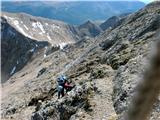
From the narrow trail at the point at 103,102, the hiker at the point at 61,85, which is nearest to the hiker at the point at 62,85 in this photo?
the hiker at the point at 61,85

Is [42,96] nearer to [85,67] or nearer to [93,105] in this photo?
[85,67]

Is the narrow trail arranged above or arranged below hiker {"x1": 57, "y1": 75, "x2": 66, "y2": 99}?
below

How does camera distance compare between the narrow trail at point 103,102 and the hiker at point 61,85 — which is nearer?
the narrow trail at point 103,102

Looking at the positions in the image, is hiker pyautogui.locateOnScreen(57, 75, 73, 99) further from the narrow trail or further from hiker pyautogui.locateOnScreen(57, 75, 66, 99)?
the narrow trail

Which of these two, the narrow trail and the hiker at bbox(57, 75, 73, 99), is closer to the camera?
the narrow trail

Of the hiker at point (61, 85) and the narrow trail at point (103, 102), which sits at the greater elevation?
the hiker at point (61, 85)

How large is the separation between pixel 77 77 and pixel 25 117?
24.1 ft

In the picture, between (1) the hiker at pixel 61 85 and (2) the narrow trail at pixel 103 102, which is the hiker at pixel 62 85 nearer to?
(1) the hiker at pixel 61 85

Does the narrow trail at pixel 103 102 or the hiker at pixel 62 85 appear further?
the hiker at pixel 62 85

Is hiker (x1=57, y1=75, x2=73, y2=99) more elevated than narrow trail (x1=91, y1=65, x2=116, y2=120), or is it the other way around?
hiker (x1=57, y1=75, x2=73, y2=99)

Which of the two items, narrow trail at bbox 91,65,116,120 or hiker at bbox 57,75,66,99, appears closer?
narrow trail at bbox 91,65,116,120

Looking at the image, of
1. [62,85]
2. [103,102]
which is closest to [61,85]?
[62,85]

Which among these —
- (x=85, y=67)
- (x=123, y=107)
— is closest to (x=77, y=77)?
(x=85, y=67)

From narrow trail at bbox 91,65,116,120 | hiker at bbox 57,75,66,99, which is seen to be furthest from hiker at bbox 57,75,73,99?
narrow trail at bbox 91,65,116,120
